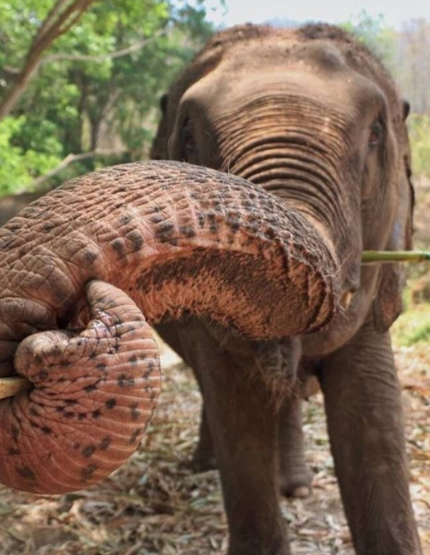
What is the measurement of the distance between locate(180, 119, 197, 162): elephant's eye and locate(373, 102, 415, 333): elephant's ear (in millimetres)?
824

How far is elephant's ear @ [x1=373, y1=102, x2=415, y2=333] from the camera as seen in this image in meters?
3.62

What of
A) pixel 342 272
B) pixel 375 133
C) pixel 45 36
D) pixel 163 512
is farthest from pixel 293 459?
pixel 45 36

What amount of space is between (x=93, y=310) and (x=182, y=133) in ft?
6.27

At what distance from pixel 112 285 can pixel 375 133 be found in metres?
1.91

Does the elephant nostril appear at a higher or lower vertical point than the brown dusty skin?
higher

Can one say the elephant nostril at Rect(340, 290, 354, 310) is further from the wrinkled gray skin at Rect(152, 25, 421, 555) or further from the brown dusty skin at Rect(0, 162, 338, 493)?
the brown dusty skin at Rect(0, 162, 338, 493)

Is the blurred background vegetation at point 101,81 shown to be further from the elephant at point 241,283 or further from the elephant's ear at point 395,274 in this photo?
the elephant at point 241,283

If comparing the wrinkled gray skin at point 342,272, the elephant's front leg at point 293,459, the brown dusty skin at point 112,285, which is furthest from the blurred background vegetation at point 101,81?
the brown dusty skin at point 112,285

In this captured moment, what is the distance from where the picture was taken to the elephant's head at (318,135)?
273cm

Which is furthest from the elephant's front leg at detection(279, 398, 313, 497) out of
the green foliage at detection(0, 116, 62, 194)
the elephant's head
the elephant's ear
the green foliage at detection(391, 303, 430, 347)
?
the green foliage at detection(0, 116, 62, 194)

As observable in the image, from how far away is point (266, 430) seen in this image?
344cm

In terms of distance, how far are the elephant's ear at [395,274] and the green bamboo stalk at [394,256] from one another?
0.42 m

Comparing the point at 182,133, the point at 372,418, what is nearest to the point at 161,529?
the point at 372,418

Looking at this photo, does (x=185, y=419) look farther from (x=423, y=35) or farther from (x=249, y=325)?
(x=423, y=35)
